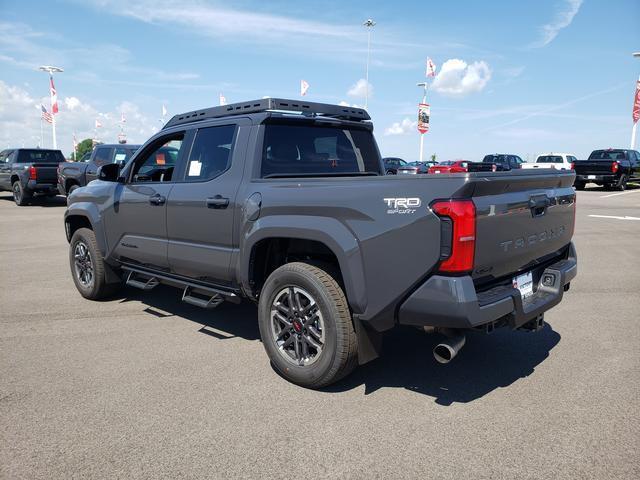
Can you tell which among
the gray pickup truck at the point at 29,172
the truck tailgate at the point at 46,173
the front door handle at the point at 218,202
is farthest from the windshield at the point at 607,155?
the front door handle at the point at 218,202

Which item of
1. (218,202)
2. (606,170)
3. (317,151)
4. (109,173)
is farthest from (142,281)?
(606,170)

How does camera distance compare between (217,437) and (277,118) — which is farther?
(277,118)

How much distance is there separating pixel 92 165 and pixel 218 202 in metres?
13.0

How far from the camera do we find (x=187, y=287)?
449 centimetres

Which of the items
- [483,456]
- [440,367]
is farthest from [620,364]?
[483,456]

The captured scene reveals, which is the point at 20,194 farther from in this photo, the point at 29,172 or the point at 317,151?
the point at 317,151

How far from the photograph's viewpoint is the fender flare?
124 inches

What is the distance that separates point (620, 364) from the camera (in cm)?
393

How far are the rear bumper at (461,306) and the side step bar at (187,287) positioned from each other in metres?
1.68

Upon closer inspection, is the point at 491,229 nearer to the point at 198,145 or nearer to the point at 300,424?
the point at 300,424

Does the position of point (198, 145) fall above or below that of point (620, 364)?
above

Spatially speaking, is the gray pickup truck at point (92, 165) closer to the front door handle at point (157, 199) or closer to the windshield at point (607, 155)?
the front door handle at point (157, 199)

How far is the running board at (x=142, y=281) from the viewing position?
15.9 feet

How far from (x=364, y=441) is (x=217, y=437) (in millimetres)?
828
